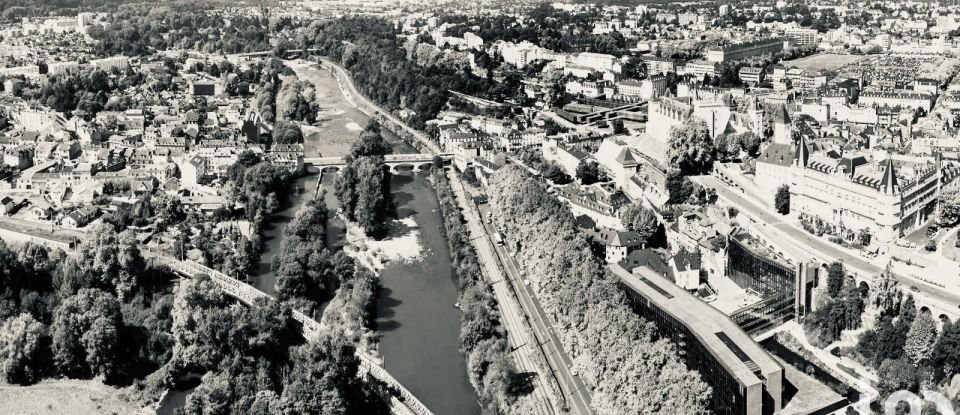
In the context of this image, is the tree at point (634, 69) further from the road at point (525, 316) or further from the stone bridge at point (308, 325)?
the stone bridge at point (308, 325)

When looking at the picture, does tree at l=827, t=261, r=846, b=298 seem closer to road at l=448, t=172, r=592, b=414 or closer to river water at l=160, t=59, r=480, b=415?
road at l=448, t=172, r=592, b=414

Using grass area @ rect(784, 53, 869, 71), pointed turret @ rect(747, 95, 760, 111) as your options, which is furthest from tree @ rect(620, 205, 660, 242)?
grass area @ rect(784, 53, 869, 71)

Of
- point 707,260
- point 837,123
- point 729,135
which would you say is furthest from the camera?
point 837,123

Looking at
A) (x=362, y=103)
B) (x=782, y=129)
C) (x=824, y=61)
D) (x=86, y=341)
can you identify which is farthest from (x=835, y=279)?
(x=824, y=61)

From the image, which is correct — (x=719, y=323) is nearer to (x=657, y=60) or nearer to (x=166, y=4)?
(x=657, y=60)

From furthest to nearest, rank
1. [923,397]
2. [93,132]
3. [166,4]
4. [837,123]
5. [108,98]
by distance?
[166,4] → [108,98] → [93,132] → [837,123] → [923,397]

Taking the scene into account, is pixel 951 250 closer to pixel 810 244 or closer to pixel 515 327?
pixel 810 244

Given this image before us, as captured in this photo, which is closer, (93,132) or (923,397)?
(923,397)

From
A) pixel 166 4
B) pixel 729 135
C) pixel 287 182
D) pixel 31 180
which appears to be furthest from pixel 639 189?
pixel 166 4
